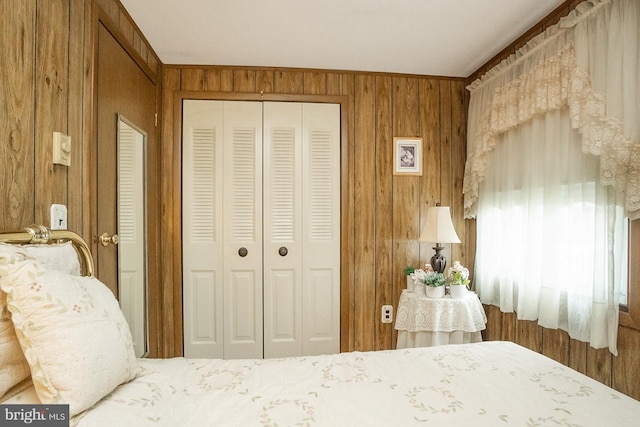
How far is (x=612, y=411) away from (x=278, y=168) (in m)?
→ 2.41

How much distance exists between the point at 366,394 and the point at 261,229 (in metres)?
1.86

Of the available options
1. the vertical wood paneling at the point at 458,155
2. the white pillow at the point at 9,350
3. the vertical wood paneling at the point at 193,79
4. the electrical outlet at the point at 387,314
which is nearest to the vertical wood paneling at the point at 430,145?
the vertical wood paneling at the point at 458,155

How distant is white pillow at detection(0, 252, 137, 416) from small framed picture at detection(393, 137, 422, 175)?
2516 mm

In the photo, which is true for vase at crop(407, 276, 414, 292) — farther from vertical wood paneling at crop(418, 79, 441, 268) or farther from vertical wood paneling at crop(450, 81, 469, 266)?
vertical wood paneling at crop(450, 81, 469, 266)

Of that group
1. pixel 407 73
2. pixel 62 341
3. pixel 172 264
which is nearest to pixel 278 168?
pixel 172 264

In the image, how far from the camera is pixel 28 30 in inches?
50.4

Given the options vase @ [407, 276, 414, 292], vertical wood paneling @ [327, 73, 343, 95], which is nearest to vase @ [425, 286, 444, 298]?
vase @ [407, 276, 414, 292]

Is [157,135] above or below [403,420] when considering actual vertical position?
above

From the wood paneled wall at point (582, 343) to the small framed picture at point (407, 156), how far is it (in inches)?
32.6

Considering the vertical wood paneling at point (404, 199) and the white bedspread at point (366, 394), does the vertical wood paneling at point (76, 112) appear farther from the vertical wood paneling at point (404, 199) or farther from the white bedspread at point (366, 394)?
the vertical wood paneling at point (404, 199)

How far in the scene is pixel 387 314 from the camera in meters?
2.96

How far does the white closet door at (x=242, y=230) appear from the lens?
2.84 meters

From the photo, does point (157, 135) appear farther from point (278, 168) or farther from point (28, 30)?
point (28, 30)

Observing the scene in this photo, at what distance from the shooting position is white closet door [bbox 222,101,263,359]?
2.84 m
